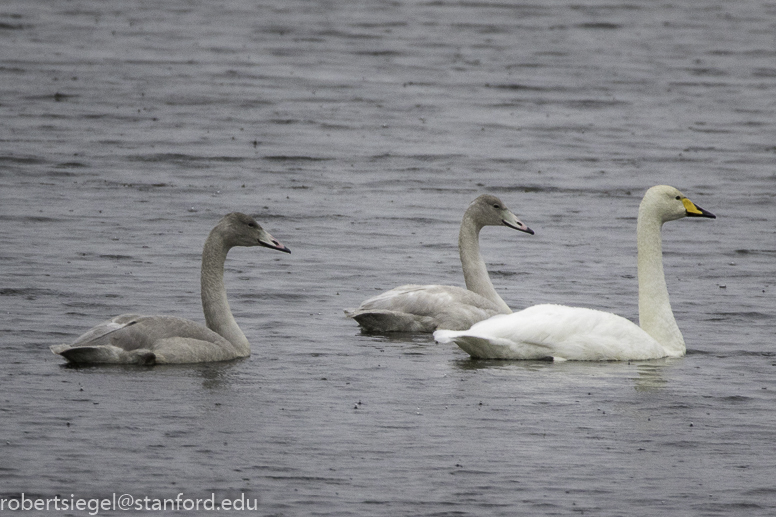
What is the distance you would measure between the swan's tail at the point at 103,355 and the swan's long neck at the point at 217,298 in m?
0.78

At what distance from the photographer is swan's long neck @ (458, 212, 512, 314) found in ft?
44.6

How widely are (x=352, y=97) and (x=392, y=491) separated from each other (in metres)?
18.6

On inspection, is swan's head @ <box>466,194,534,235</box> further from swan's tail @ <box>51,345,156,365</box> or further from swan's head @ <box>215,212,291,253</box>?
swan's tail @ <box>51,345,156,365</box>

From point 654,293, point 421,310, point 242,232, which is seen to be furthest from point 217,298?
point 654,293

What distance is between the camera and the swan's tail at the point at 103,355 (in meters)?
10.5

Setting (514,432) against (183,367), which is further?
(183,367)

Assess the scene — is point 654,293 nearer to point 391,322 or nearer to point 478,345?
point 478,345

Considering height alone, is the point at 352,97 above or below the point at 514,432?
above

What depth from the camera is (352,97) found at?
26.1m

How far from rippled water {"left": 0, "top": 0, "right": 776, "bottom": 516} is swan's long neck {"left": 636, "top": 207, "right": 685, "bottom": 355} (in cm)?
24

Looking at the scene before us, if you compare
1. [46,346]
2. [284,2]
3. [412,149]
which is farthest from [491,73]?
[46,346]

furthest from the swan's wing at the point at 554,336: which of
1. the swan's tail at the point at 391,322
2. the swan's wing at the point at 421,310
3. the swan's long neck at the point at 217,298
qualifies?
the swan's long neck at the point at 217,298

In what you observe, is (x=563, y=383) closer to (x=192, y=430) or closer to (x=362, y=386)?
(x=362, y=386)

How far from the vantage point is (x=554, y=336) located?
11414 millimetres
